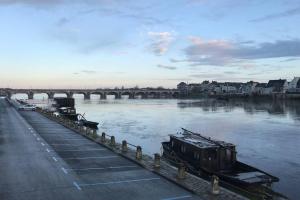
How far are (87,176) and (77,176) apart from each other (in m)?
0.62

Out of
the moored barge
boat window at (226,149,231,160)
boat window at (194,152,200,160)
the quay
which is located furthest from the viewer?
boat window at (194,152,200,160)

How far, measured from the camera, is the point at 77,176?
25719 millimetres

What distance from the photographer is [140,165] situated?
96.9 ft

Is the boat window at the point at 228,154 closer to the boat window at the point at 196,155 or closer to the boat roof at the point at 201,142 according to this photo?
the boat roof at the point at 201,142

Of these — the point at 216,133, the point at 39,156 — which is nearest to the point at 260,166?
the point at 39,156

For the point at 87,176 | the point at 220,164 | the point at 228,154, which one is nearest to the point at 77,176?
the point at 87,176

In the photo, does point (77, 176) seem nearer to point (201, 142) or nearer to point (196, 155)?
point (196, 155)

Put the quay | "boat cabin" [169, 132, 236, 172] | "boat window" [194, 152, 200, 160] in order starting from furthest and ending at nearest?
"boat window" [194, 152, 200, 160], "boat cabin" [169, 132, 236, 172], the quay

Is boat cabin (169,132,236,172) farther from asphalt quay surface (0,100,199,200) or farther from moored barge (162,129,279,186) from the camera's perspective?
asphalt quay surface (0,100,199,200)

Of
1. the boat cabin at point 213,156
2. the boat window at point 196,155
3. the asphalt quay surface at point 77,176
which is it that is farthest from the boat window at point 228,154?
the asphalt quay surface at point 77,176

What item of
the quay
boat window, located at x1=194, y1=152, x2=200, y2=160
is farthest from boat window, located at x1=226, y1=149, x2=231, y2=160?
the quay

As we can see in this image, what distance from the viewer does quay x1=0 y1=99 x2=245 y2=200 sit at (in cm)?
2162

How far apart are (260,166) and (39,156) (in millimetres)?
23083

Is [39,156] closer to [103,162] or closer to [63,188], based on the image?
[103,162]
